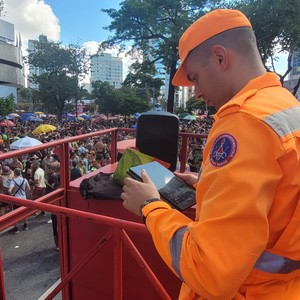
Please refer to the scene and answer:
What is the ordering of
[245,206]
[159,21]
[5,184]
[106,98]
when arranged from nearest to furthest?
[245,206] < [5,184] < [159,21] < [106,98]

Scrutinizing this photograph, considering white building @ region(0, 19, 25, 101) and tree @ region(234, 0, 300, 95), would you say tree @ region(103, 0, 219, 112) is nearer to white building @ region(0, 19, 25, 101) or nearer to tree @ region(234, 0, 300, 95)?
tree @ region(234, 0, 300, 95)

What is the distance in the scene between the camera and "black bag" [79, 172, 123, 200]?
312 cm

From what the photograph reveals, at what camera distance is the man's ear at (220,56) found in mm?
1160

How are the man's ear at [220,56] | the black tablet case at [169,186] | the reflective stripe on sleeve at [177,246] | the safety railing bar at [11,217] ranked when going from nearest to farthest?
1. the reflective stripe on sleeve at [177,246]
2. the man's ear at [220,56]
3. the black tablet case at [169,186]
4. the safety railing bar at [11,217]

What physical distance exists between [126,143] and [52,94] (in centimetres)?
3494

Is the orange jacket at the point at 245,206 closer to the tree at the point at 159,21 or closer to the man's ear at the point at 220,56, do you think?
the man's ear at the point at 220,56

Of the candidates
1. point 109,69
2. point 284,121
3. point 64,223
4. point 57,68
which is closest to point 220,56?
point 284,121

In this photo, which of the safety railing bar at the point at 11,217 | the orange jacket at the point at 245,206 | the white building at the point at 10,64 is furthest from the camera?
the white building at the point at 10,64

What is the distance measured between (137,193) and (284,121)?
653 millimetres

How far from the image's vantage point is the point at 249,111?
3.18ft

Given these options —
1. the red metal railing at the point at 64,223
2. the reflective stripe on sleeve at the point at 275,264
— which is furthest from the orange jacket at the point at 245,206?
the red metal railing at the point at 64,223

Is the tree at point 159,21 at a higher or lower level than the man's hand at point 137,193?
higher

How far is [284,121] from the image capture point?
0.97 meters

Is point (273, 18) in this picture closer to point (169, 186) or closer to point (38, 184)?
point (38, 184)
